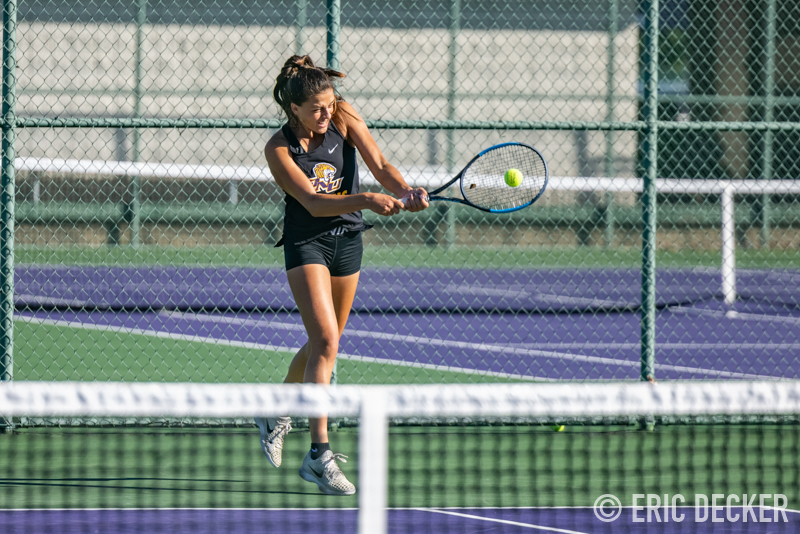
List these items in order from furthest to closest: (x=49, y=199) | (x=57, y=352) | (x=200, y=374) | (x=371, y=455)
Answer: (x=49, y=199) → (x=57, y=352) → (x=200, y=374) → (x=371, y=455)

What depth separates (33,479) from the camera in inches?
167

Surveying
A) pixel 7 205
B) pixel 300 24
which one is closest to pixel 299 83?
pixel 7 205

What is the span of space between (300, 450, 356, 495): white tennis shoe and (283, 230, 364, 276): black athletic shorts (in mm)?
757

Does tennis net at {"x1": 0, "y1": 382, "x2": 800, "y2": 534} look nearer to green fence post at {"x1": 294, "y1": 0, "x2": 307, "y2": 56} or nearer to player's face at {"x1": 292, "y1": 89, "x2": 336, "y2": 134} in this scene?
player's face at {"x1": 292, "y1": 89, "x2": 336, "y2": 134}

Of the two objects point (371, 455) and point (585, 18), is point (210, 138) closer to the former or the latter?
point (585, 18)

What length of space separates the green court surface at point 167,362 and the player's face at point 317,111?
251 cm

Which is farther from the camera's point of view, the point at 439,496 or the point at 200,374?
the point at 200,374

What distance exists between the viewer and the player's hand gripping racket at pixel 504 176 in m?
4.45

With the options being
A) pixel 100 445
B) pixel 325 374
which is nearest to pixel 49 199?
pixel 100 445

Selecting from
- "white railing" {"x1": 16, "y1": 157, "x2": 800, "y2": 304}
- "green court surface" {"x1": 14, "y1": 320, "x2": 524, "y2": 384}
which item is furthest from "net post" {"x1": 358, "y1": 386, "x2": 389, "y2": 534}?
"white railing" {"x1": 16, "y1": 157, "x2": 800, "y2": 304}

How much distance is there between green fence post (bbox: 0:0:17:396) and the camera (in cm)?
490

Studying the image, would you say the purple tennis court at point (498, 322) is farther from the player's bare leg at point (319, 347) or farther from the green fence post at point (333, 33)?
the player's bare leg at point (319, 347)

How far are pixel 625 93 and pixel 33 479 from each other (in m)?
15.9

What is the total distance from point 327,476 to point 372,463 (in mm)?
1719
